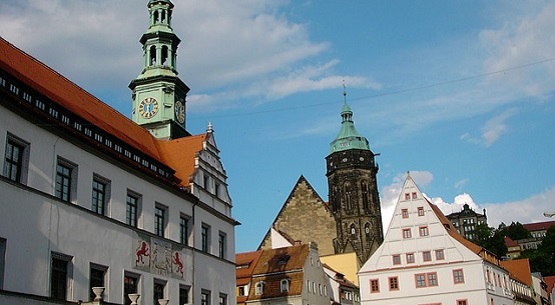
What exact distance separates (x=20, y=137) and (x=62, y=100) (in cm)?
564

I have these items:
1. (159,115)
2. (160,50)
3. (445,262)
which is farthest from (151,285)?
(445,262)

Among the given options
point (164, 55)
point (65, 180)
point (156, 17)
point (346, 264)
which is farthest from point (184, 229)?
point (346, 264)

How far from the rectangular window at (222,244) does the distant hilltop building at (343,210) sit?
32721mm

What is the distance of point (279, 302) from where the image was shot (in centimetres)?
5288

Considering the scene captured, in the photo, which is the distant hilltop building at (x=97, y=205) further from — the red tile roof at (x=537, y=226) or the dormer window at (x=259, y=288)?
the red tile roof at (x=537, y=226)

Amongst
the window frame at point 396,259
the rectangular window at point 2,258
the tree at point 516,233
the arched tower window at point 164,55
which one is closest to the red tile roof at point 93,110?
the rectangular window at point 2,258

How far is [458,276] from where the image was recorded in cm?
5325

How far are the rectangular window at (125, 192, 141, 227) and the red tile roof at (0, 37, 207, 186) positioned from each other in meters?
2.58

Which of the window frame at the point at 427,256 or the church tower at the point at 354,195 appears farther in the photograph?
the church tower at the point at 354,195

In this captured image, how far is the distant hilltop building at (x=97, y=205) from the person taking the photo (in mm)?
22875

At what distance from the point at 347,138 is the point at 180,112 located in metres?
47.0

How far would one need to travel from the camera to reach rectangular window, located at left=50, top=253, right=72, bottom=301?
23841 millimetres

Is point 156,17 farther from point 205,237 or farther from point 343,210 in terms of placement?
point 343,210

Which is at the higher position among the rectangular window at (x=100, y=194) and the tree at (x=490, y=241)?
the tree at (x=490, y=241)
